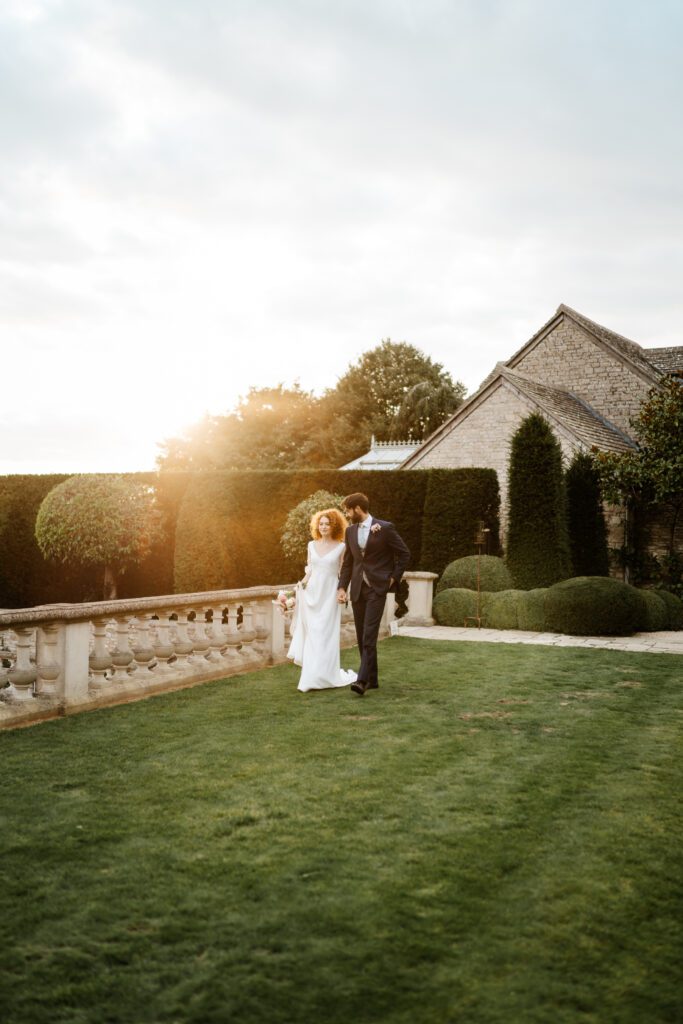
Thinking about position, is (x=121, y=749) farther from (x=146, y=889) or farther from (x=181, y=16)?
(x=181, y=16)

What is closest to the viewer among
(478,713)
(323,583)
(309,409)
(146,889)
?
(146,889)

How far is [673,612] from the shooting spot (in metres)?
17.6

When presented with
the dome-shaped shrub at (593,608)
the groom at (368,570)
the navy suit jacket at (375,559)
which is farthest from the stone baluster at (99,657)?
the dome-shaped shrub at (593,608)

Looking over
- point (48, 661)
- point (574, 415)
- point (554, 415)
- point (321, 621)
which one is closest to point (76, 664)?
point (48, 661)

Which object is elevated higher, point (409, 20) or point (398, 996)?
point (409, 20)

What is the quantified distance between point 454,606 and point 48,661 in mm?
10603

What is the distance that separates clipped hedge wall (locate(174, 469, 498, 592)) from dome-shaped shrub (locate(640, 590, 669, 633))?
13.8 feet

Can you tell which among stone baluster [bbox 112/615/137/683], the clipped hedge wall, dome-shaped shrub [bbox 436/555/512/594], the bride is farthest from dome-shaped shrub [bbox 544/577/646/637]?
stone baluster [bbox 112/615/137/683]

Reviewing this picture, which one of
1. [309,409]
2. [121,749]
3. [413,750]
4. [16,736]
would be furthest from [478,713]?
[309,409]

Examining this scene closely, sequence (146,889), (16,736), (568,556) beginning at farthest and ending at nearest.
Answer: (568,556) → (16,736) → (146,889)

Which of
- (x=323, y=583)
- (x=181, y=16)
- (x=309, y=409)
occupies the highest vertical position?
(x=309, y=409)

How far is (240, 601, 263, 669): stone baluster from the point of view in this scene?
1077cm

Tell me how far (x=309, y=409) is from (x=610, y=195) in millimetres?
53253

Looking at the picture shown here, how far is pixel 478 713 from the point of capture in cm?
794
